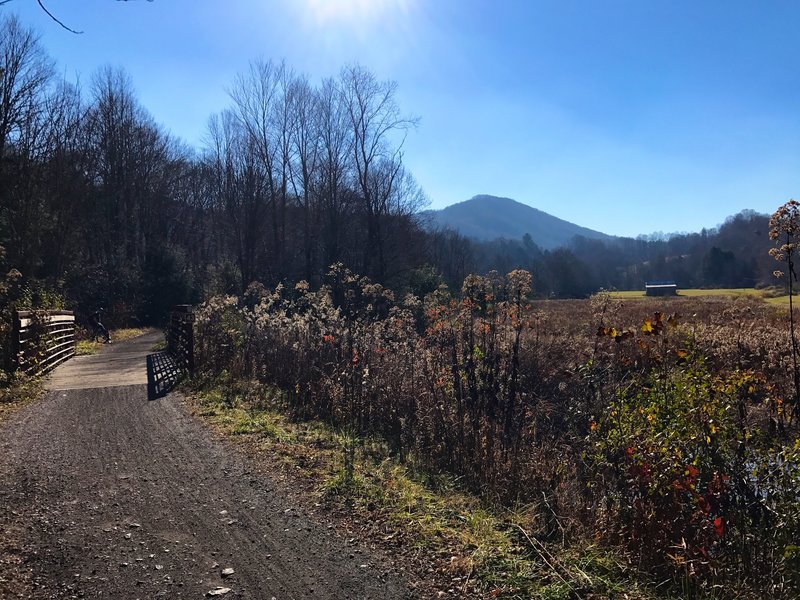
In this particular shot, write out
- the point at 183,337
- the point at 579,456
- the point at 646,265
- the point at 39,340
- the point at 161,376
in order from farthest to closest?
the point at 646,265, the point at 183,337, the point at 39,340, the point at 161,376, the point at 579,456

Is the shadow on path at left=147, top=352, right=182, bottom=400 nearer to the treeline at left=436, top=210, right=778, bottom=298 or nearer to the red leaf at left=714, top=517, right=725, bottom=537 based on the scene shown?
the red leaf at left=714, top=517, right=725, bottom=537

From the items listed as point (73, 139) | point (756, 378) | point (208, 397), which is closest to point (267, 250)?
point (73, 139)

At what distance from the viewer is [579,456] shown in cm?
611

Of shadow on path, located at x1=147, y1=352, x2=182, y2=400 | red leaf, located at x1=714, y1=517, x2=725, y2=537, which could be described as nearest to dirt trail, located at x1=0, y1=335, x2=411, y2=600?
red leaf, located at x1=714, y1=517, x2=725, y2=537

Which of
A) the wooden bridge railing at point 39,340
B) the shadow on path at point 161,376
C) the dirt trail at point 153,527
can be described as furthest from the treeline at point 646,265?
the dirt trail at point 153,527

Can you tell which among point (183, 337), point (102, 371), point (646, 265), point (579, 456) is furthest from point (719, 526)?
point (646, 265)

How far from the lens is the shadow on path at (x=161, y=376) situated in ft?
33.8

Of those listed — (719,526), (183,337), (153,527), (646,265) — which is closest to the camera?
(719,526)

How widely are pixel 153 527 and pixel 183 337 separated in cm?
912

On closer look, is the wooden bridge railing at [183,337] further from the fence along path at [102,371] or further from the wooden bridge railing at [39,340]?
the wooden bridge railing at [39,340]

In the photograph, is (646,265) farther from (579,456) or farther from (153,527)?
(153,527)

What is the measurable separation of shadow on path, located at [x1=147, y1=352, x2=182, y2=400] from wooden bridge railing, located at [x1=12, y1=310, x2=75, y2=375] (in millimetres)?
2087

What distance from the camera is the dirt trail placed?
142 inches

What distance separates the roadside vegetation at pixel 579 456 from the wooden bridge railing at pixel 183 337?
10.2ft
